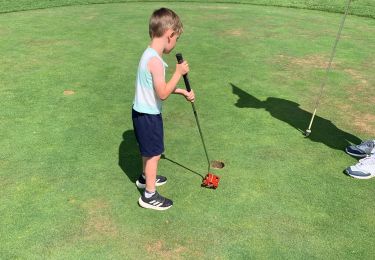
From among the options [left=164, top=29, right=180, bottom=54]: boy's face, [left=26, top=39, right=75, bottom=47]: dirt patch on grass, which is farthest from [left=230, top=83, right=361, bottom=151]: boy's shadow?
[left=26, top=39, right=75, bottom=47]: dirt patch on grass

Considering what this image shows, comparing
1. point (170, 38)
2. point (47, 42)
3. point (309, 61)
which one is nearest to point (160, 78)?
point (170, 38)

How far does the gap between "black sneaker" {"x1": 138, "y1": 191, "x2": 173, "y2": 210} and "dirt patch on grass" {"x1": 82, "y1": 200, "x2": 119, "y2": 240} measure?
40cm

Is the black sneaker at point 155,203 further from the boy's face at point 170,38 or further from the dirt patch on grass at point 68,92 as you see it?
the dirt patch on grass at point 68,92

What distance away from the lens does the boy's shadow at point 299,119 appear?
6.08 metres

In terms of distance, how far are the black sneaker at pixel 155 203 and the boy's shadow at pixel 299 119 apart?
8.80 feet

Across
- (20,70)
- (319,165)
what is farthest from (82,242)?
(20,70)

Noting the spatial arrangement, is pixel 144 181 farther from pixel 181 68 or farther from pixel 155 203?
pixel 181 68

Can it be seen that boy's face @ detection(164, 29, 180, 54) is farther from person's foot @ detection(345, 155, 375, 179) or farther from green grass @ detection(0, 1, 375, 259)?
person's foot @ detection(345, 155, 375, 179)

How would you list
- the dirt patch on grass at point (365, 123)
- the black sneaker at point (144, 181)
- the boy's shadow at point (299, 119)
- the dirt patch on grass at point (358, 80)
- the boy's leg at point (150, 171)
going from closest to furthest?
1. the boy's leg at point (150, 171)
2. the black sneaker at point (144, 181)
3. the boy's shadow at point (299, 119)
4. the dirt patch on grass at point (365, 123)
5. the dirt patch on grass at point (358, 80)

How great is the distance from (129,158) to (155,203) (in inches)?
47.3

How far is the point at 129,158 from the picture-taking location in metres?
5.54

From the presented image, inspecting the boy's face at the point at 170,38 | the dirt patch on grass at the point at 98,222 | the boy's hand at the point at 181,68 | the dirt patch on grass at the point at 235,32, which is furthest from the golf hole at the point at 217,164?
the dirt patch on grass at the point at 235,32

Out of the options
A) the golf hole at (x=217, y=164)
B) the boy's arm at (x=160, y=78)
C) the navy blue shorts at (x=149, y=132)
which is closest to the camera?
the boy's arm at (x=160, y=78)

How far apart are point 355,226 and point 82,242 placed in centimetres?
285
